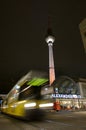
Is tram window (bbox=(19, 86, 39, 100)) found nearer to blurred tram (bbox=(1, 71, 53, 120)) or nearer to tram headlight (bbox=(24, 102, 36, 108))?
blurred tram (bbox=(1, 71, 53, 120))

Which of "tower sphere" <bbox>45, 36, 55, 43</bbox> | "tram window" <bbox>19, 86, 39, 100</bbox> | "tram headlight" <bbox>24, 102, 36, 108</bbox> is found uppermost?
"tower sphere" <bbox>45, 36, 55, 43</bbox>

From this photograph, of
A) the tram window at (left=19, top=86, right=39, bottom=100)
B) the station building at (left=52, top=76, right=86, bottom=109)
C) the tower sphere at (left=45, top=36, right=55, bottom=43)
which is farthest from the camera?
the tower sphere at (left=45, top=36, right=55, bottom=43)

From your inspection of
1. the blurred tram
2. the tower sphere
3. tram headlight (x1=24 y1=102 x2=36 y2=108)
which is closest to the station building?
the tower sphere

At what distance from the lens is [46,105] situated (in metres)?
10.1

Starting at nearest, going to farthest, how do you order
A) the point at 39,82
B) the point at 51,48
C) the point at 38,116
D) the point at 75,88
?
the point at 38,116 < the point at 39,82 < the point at 75,88 < the point at 51,48

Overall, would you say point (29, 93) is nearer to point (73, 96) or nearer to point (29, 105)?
point (29, 105)

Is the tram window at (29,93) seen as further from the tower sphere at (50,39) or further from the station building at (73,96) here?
the tower sphere at (50,39)

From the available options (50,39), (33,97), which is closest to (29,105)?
(33,97)

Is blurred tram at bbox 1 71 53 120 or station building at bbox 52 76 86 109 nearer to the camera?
blurred tram at bbox 1 71 53 120

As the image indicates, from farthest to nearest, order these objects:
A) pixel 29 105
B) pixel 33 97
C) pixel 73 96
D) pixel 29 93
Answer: pixel 73 96
pixel 29 93
pixel 33 97
pixel 29 105

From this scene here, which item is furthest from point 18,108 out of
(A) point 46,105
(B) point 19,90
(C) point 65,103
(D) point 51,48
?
(D) point 51,48

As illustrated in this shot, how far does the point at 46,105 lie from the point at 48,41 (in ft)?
173

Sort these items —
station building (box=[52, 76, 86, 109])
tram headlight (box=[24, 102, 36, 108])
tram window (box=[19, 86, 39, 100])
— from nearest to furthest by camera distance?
tram headlight (box=[24, 102, 36, 108])
tram window (box=[19, 86, 39, 100])
station building (box=[52, 76, 86, 109])

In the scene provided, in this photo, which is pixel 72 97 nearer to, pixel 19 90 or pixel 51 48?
pixel 51 48
